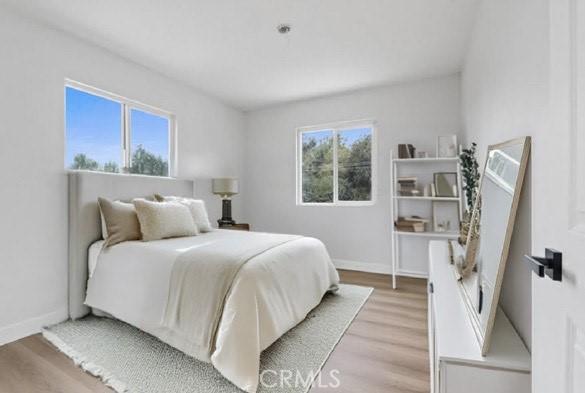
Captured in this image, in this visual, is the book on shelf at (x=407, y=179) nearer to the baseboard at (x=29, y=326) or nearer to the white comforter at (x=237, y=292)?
the white comforter at (x=237, y=292)

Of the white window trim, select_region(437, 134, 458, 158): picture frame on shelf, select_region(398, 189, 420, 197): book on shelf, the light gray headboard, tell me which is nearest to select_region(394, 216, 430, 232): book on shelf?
select_region(398, 189, 420, 197): book on shelf

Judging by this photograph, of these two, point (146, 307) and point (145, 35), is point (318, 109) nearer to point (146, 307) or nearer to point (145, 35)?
point (145, 35)

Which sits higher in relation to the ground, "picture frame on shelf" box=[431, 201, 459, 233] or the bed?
"picture frame on shelf" box=[431, 201, 459, 233]

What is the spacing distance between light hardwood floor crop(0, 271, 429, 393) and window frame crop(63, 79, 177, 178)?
154 cm

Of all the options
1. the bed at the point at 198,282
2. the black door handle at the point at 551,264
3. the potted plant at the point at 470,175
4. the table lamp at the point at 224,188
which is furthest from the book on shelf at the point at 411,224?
the black door handle at the point at 551,264

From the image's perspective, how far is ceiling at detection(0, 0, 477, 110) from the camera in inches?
87.0

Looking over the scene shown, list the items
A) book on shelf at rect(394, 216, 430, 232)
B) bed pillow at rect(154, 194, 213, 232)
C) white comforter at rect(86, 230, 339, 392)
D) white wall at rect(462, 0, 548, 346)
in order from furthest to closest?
1. book on shelf at rect(394, 216, 430, 232)
2. bed pillow at rect(154, 194, 213, 232)
3. white comforter at rect(86, 230, 339, 392)
4. white wall at rect(462, 0, 548, 346)

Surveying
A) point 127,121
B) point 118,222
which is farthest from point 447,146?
point 127,121

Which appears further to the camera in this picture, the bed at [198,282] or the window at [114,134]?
the window at [114,134]

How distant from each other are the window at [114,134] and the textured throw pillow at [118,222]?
1.85 ft

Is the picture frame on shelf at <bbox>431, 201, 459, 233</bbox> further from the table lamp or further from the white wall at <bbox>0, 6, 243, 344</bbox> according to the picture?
the white wall at <bbox>0, 6, 243, 344</bbox>

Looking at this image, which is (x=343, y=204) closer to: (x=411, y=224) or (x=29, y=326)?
(x=411, y=224)

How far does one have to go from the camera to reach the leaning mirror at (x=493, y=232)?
40.7 inches

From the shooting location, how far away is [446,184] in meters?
3.39
